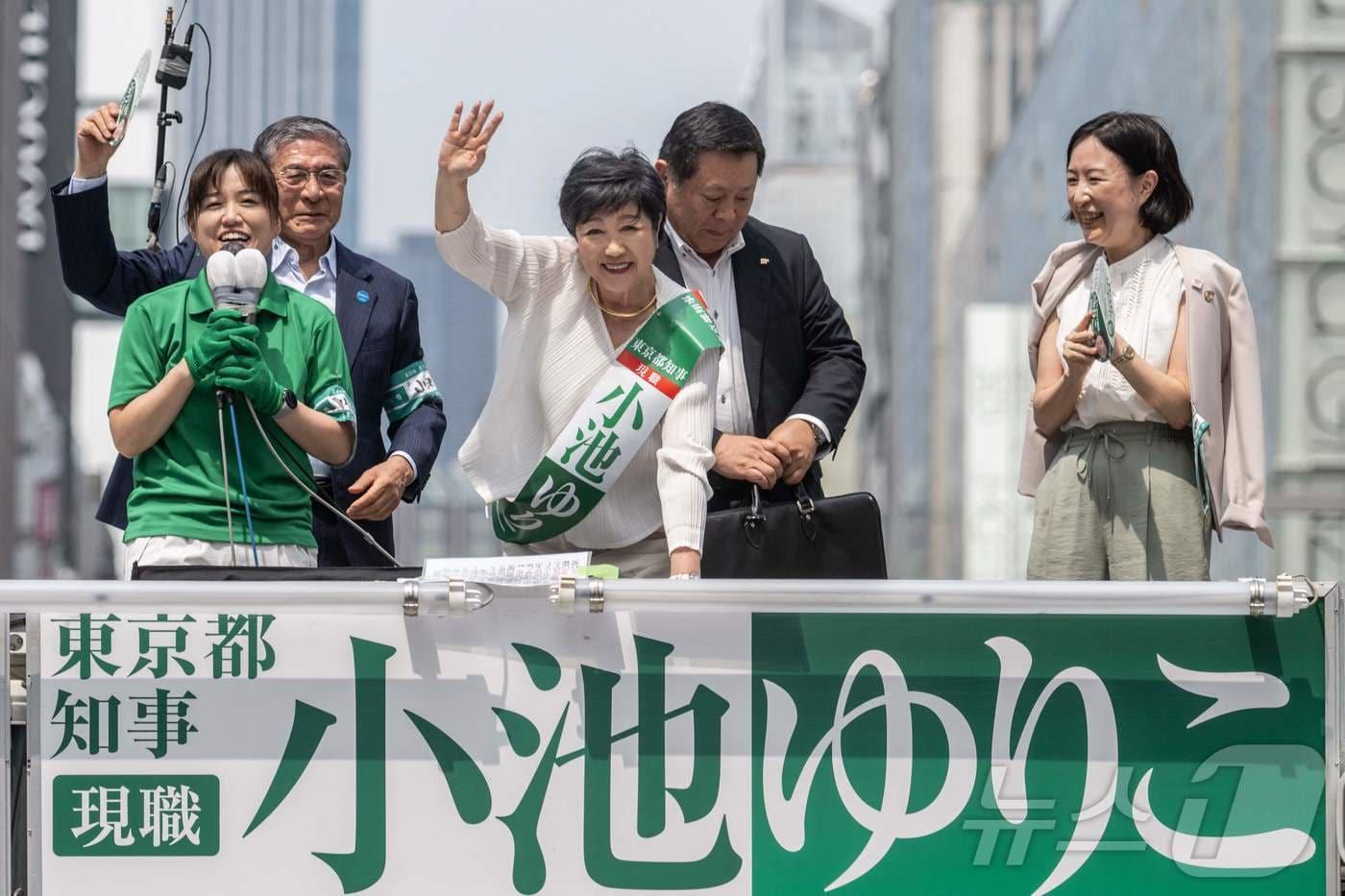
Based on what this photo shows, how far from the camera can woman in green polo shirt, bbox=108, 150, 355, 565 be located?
4.26 m

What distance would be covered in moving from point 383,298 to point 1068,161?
184 cm

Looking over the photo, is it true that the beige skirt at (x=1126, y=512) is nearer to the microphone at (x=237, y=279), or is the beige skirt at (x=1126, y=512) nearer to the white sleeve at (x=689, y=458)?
the white sleeve at (x=689, y=458)

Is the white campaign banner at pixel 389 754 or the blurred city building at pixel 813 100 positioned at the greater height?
the blurred city building at pixel 813 100

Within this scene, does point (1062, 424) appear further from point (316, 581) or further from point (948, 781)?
point (316, 581)

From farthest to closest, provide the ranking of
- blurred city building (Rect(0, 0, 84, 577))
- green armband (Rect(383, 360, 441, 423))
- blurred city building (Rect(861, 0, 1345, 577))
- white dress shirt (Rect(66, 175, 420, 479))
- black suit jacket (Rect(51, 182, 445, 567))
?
blurred city building (Rect(0, 0, 84, 577)) → blurred city building (Rect(861, 0, 1345, 577)) → green armband (Rect(383, 360, 441, 423)) → white dress shirt (Rect(66, 175, 420, 479)) → black suit jacket (Rect(51, 182, 445, 567))

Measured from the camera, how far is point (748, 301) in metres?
5.16

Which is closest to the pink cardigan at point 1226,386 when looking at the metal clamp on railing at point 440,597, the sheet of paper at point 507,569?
the sheet of paper at point 507,569

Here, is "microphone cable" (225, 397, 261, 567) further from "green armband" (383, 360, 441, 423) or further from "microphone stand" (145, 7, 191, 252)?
"green armband" (383, 360, 441, 423)

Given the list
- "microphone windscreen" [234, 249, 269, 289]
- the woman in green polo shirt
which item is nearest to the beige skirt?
the woman in green polo shirt

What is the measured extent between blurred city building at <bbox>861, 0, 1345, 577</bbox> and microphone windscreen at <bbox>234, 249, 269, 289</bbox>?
12.9 metres

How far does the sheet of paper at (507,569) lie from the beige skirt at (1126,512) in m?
1.36

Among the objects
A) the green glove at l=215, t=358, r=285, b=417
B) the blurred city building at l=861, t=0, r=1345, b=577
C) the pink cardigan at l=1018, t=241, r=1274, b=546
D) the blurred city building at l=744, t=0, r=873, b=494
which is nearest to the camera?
the green glove at l=215, t=358, r=285, b=417

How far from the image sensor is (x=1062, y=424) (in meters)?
4.94

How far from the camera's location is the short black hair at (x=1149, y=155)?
4926 mm
